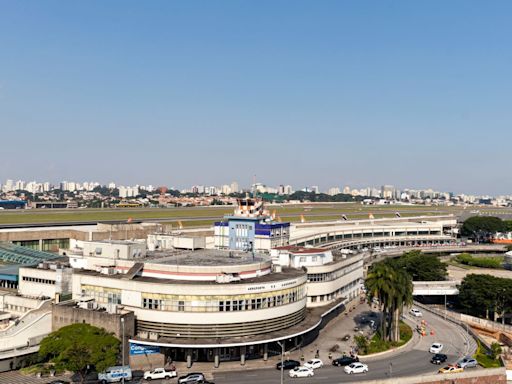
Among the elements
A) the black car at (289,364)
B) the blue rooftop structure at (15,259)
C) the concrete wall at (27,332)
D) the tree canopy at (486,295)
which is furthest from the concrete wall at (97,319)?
the tree canopy at (486,295)

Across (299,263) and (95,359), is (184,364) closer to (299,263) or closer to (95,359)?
(95,359)

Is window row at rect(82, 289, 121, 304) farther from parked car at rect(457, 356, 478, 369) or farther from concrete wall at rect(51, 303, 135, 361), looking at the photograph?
parked car at rect(457, 356, 478, 369)

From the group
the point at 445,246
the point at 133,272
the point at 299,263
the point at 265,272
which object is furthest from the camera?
the point at 445,246

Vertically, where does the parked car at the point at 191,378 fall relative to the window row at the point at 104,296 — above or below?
below

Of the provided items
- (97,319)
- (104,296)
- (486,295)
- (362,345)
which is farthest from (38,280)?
(486,295)

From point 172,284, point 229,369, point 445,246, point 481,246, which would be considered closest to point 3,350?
point 172,284

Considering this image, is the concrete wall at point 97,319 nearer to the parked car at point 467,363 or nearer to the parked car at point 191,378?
the parked car at point 191,378

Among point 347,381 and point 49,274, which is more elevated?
point 49,274
